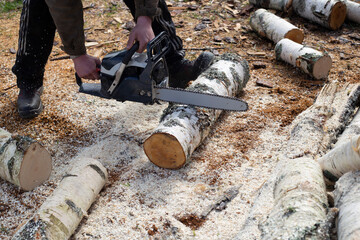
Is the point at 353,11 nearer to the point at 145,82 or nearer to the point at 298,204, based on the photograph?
the point at 145,82

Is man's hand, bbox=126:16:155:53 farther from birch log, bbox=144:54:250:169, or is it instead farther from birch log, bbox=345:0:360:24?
birch log, bbox=345:0:360:24

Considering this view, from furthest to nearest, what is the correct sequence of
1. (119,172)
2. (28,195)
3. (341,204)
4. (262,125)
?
(262,125) < (119,172) < (28,195) < (341,204)

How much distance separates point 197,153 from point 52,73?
2333mm

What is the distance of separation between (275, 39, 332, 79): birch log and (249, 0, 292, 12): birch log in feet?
4.73

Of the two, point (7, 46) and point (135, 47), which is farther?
point (7, 46)

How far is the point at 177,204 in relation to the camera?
2561 mm

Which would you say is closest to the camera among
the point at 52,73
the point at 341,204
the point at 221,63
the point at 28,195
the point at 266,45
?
the point at 341,204

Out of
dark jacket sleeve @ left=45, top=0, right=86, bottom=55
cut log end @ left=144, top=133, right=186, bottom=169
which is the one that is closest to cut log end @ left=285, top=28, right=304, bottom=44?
cut log end @ left=144, top=133, right=186, bottom=169

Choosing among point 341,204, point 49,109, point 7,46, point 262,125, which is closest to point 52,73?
point 49,109

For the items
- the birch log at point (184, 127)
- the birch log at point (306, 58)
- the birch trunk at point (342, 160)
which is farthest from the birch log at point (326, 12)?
the birch trunk at point (342, 160)

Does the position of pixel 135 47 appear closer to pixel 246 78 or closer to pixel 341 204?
pixel 246 78

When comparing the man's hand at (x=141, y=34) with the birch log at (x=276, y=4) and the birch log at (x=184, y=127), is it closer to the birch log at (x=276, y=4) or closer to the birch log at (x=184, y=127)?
the birch log at (x=184, y=127)

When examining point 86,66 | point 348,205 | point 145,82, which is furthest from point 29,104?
point 348,205

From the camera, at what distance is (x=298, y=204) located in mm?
1896
